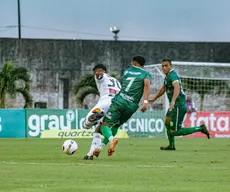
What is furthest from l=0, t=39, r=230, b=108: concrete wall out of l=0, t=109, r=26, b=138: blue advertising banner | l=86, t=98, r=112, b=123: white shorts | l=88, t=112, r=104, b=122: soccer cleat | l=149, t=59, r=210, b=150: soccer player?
l=88, t=112, r=104, b=122: soccer cleat

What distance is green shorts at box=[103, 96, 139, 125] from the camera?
52.3 ft

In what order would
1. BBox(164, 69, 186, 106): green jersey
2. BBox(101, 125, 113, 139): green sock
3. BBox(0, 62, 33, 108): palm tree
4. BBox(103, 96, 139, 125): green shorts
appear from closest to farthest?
BBox(101, 125, 113, 139): green sock
BBox(103, 96, 139, 125): green shorts
BBox(164, 69, 186, 106): green jersey
BBox(0, 62, 33, 108): palm tree

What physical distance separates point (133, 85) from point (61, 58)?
1456 inches

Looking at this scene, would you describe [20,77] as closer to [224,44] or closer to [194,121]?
[224,44]

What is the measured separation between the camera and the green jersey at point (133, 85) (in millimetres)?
16234

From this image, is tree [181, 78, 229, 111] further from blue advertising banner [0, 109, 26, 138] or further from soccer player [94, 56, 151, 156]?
soccer player [94, 56, 151, 156]

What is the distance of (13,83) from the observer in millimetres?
49625

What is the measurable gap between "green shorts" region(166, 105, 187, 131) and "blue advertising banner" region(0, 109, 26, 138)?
14.0 meters

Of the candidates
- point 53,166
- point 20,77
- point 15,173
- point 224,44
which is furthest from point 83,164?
point 224,44

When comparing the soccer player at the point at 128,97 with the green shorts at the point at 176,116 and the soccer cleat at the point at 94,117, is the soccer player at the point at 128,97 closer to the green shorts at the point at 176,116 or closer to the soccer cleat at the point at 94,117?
the soccer cleat at the point at 94,117

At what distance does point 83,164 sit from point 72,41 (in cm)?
3999

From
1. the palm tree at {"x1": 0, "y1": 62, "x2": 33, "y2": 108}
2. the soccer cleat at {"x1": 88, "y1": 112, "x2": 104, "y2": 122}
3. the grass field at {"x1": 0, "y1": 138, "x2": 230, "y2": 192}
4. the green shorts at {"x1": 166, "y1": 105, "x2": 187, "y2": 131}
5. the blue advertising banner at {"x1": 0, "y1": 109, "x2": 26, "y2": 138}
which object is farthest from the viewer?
the palm tree at {"x1": 0, "y1": 62, "x2": 33, "y2": 108}

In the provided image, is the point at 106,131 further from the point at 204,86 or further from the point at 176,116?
the point at 204,86

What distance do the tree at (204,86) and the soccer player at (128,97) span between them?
2343 cm
